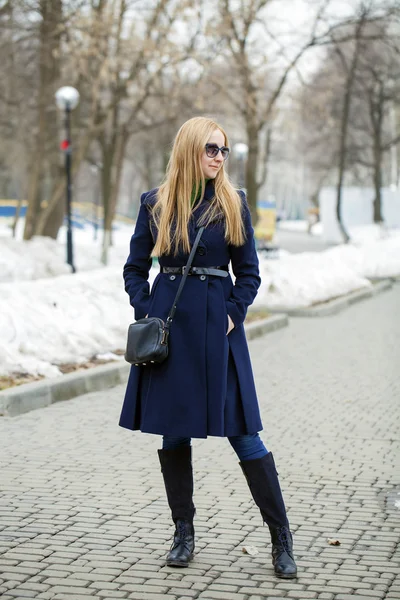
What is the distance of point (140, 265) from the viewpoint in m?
4.87

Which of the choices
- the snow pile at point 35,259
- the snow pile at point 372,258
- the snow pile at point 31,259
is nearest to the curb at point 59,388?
the snow pile at point 35,259

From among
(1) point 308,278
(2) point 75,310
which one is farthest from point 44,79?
(2) point 75,310

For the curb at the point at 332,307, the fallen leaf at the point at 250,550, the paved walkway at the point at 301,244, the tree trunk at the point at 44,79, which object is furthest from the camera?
the paved walkway at the point at 301,244

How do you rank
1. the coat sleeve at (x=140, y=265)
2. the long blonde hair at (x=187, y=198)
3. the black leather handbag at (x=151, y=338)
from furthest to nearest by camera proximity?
the coat sleeve at (x=140, y=265) → the long blonde hair at (x=187, y=198) → the black leather handbag at (x=151, y=338)

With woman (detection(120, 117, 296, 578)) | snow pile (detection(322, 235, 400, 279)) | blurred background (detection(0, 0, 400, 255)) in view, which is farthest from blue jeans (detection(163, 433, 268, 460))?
snow pile (detection(322, 235, 400, 279))

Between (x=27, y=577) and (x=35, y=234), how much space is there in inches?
901

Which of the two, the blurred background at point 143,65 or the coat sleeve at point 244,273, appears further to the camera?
the blurred background at point 143,65

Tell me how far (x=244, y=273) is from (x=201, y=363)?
440 mm

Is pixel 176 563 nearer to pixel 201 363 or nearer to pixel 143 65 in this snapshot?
pixel 201 363

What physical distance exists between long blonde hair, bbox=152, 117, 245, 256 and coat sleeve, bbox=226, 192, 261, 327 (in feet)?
0.14

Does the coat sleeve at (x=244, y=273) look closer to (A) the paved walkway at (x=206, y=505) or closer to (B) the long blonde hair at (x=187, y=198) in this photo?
(B) the long blonde hair at (x=187, y=198)

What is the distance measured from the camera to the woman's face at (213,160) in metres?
4.68

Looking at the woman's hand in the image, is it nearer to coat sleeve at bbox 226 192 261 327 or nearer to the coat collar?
coat sleeve at bbox 226 192 261 327

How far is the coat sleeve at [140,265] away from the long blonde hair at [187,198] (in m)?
0.09
